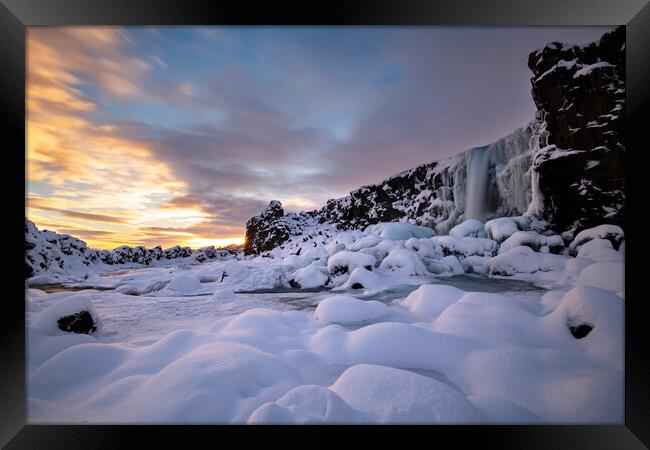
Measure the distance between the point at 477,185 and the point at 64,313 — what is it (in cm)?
548

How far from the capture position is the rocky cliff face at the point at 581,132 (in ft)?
6.43

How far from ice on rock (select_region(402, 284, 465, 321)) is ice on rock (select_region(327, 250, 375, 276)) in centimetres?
113

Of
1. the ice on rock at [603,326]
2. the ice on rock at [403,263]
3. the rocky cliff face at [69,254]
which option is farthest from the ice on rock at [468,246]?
the rocky cliff face at [69,254]

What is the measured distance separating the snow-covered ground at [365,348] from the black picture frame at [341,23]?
0.09 metres

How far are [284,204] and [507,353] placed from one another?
2.41m

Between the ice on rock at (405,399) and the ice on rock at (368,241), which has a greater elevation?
the ice on rock at (368,241)

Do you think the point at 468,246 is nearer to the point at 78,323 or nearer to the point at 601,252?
the point at 601,252

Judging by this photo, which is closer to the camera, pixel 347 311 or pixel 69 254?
pixel 69 254

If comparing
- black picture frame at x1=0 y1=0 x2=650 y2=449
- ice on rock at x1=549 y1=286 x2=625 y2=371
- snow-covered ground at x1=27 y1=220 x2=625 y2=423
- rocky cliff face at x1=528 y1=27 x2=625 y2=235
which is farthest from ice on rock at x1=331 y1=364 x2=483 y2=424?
rocky cliff face at x1=528 y1=27 x2=625 y2=235

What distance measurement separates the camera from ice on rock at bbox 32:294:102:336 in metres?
1.93

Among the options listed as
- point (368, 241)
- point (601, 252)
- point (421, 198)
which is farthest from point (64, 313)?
point (601, 252)

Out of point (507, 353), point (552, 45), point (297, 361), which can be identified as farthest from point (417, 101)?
point (297, 361)

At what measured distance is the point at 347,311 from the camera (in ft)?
7.76

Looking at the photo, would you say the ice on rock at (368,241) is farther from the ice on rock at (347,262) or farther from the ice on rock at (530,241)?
the ice on rock at (530,241)
